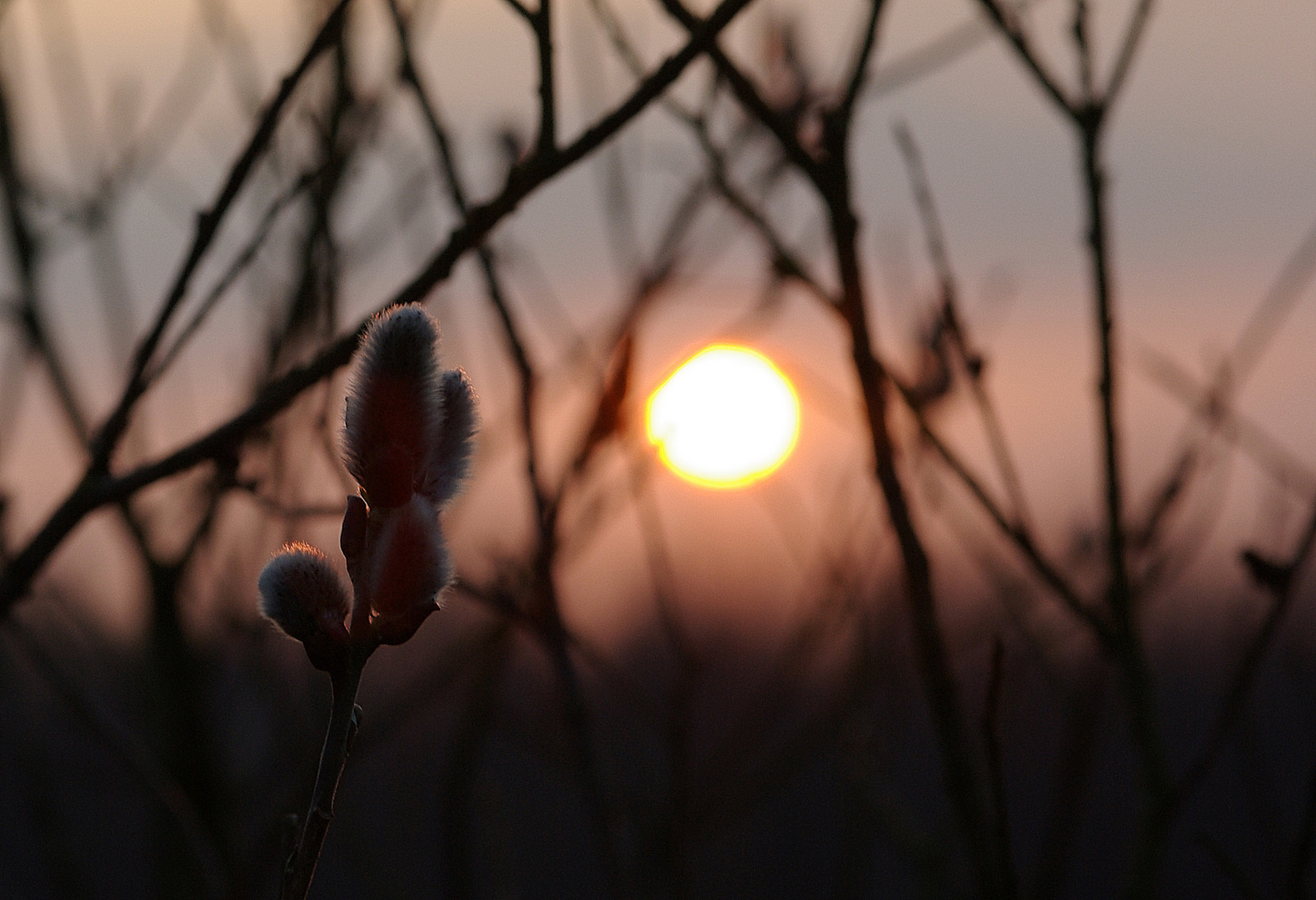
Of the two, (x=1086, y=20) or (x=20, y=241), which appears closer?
(x=1086, y=20)

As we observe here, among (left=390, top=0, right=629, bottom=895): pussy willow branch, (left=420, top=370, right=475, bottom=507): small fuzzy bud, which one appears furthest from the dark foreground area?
(left=420, top=370, right=475, bottom=507): small fuzzy bud

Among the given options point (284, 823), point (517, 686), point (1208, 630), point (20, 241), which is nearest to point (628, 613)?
point (517, 686)

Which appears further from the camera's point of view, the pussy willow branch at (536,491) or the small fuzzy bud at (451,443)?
the pussy willow branch at (536,491)

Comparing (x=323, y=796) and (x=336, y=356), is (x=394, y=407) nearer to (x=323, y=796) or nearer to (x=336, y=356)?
(x=323, y=796)

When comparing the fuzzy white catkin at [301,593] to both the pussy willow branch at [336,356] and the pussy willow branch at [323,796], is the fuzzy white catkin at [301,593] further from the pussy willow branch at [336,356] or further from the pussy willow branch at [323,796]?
the pussy willow branch at [336,356]

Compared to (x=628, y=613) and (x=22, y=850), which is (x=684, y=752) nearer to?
(x=628, y=613)

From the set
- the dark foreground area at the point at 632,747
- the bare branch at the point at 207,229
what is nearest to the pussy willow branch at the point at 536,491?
the dark foreground area at the point at 632,747

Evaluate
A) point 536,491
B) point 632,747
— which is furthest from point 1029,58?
point 632,747
